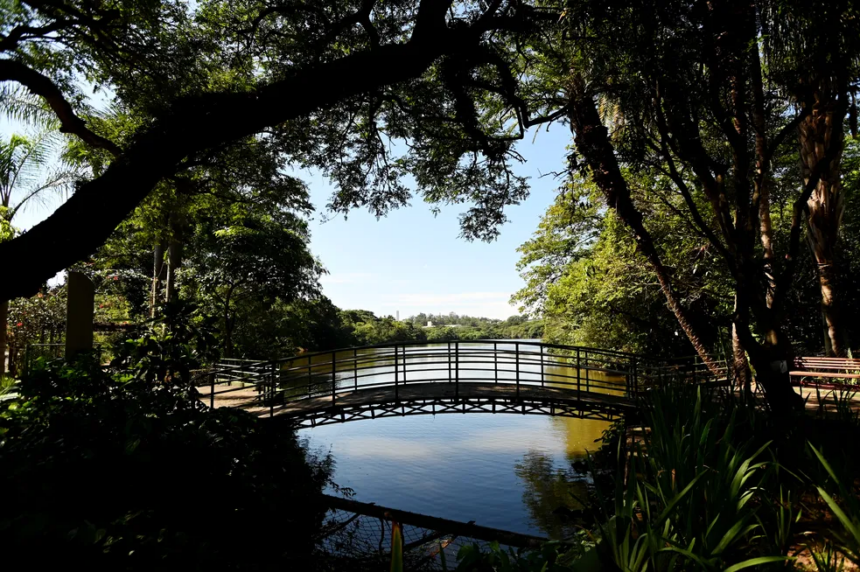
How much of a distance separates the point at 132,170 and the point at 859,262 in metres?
18.1

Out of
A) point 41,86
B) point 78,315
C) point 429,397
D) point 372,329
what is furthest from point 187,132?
point 372,329

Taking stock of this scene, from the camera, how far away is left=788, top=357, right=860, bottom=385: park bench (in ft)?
31.1

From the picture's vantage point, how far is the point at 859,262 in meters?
14.2

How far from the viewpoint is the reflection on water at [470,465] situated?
25.5ft

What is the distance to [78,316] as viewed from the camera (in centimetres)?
625

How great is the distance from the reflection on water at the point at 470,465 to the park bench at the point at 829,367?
4583 millimetres

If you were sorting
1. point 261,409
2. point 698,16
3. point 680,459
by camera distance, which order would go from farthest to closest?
point 261,409 < point 698,16 < point 680,459

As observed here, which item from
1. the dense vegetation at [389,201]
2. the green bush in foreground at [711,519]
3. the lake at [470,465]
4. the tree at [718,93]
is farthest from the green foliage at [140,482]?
the tree at [718,93]

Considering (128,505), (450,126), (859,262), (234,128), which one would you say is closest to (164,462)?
(128,505)

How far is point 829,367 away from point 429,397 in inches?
333

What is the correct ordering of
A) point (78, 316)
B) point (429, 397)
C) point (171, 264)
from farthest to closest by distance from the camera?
point (171, 264) → point (429, 397) → point (78, 316)

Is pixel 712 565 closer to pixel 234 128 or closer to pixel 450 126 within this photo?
pixel 234 128

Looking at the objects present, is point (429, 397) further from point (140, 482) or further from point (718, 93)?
point (140, 482)

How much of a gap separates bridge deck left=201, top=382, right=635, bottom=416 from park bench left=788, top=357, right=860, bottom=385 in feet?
12.4
